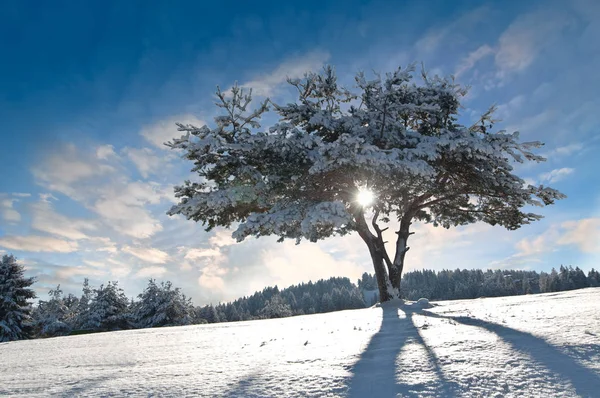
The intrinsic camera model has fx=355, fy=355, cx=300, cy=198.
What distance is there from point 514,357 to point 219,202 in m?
9.97

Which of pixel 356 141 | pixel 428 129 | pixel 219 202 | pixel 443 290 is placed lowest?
pixel 443 290

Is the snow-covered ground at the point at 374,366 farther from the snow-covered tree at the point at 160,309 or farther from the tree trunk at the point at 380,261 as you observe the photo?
the snow-covered tree at the point at 160,309

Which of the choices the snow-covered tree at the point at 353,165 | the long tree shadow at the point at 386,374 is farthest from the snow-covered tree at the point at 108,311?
the long tree shadow at the point at 386,374

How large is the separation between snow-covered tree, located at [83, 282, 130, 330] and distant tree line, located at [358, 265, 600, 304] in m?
Result: 57.1

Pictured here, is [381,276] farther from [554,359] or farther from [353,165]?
[554,359]

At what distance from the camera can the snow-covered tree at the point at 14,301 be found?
1179 inches

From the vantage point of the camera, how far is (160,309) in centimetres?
3847

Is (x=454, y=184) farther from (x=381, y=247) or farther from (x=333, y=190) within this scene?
(x=333, y=190)

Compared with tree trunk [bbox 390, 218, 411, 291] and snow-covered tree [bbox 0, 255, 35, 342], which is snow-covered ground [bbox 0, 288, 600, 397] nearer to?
tree trunk [bbox 390, 218, 411, 291]

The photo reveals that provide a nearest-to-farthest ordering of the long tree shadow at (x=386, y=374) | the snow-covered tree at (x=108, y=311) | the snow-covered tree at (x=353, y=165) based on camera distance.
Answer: the long tree shadow at (x=386, y=374), the snow-covered tree at (x=353, y=165), the snow-covered tree at (x=108, y=311)

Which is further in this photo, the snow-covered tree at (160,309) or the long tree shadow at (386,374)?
the snow-covered tree at (160,309)

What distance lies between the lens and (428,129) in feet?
49.0

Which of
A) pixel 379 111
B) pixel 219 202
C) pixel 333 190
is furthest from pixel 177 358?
pixel 379 111

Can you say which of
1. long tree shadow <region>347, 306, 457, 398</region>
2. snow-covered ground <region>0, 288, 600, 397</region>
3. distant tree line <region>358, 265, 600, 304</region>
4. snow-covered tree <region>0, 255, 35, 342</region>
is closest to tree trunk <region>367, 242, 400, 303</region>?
snow-covered ground <region>0, 288, 600, 397</region>
